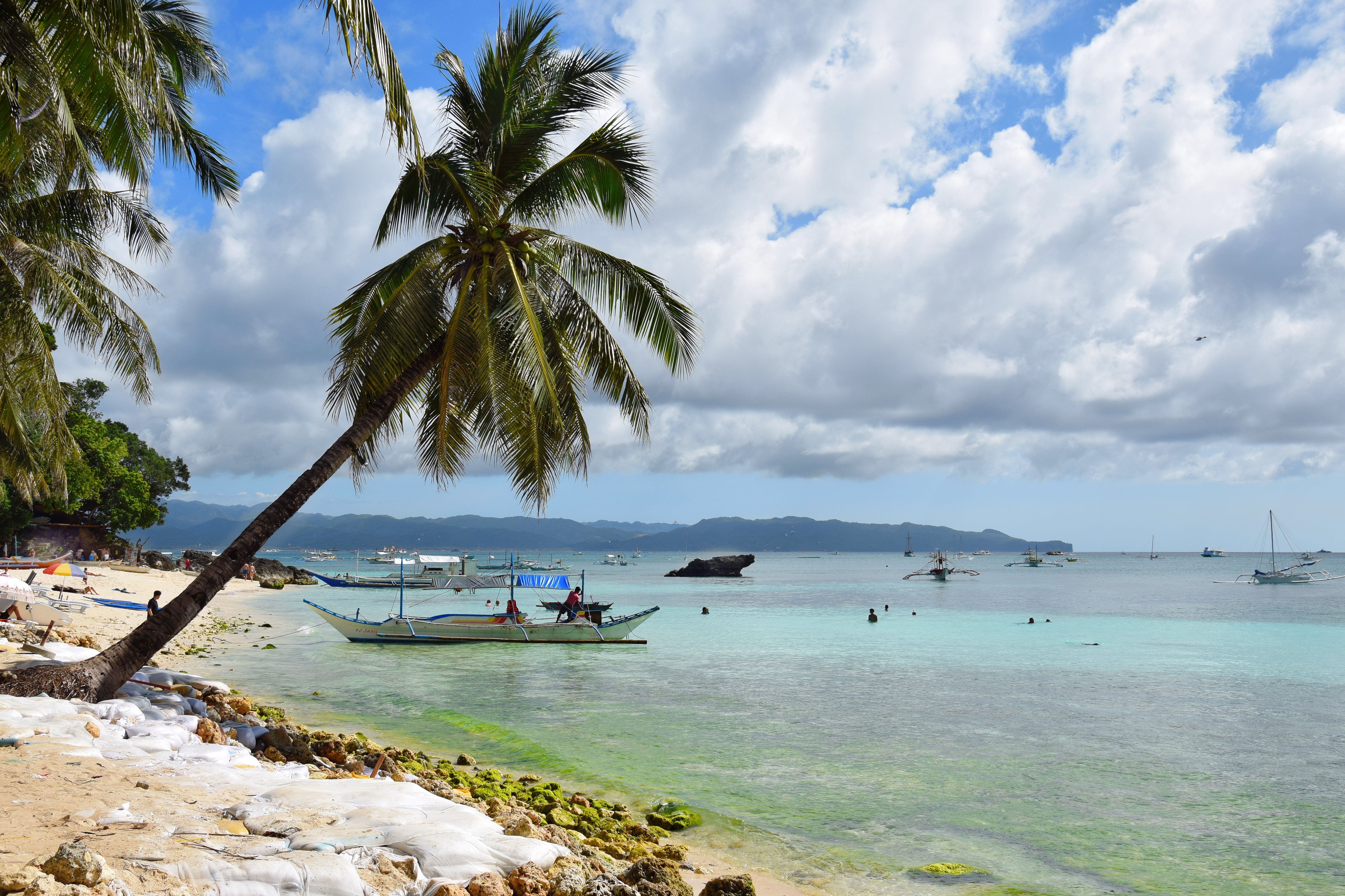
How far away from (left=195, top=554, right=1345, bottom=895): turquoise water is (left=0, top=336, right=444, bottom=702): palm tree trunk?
162 inches

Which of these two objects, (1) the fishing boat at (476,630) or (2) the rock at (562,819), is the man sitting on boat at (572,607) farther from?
(2) the rock at (562,819)

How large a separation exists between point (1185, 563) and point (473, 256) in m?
194

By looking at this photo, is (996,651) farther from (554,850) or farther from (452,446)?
(554,850)

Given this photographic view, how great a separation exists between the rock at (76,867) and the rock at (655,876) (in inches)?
Answer: 113

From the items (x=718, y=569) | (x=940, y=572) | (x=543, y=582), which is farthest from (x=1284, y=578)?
(x=543, y=582)

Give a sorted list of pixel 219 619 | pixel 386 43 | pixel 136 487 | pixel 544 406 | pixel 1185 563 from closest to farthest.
A: pixel 386 43 < pixel 544 406 < pixel 219 619 < pixel 136 487 < pixel 1185 563

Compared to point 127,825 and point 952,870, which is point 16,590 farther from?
point 952,870

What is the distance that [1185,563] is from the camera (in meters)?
168

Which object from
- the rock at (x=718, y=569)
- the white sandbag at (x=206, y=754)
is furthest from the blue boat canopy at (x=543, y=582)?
the rock at (x=718, y=569)

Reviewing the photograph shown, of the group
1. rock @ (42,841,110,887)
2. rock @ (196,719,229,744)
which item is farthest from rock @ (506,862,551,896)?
rock @ (196,719,229,744)

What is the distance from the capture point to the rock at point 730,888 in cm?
521

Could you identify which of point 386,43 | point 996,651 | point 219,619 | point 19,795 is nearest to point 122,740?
point 19,795

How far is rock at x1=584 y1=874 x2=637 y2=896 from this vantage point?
4.77 meters

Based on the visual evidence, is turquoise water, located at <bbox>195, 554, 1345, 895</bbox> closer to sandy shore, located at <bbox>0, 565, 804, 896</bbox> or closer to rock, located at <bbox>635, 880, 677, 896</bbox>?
sandy shore, located at <bbox>0, 565, 804, 896</bbox>
